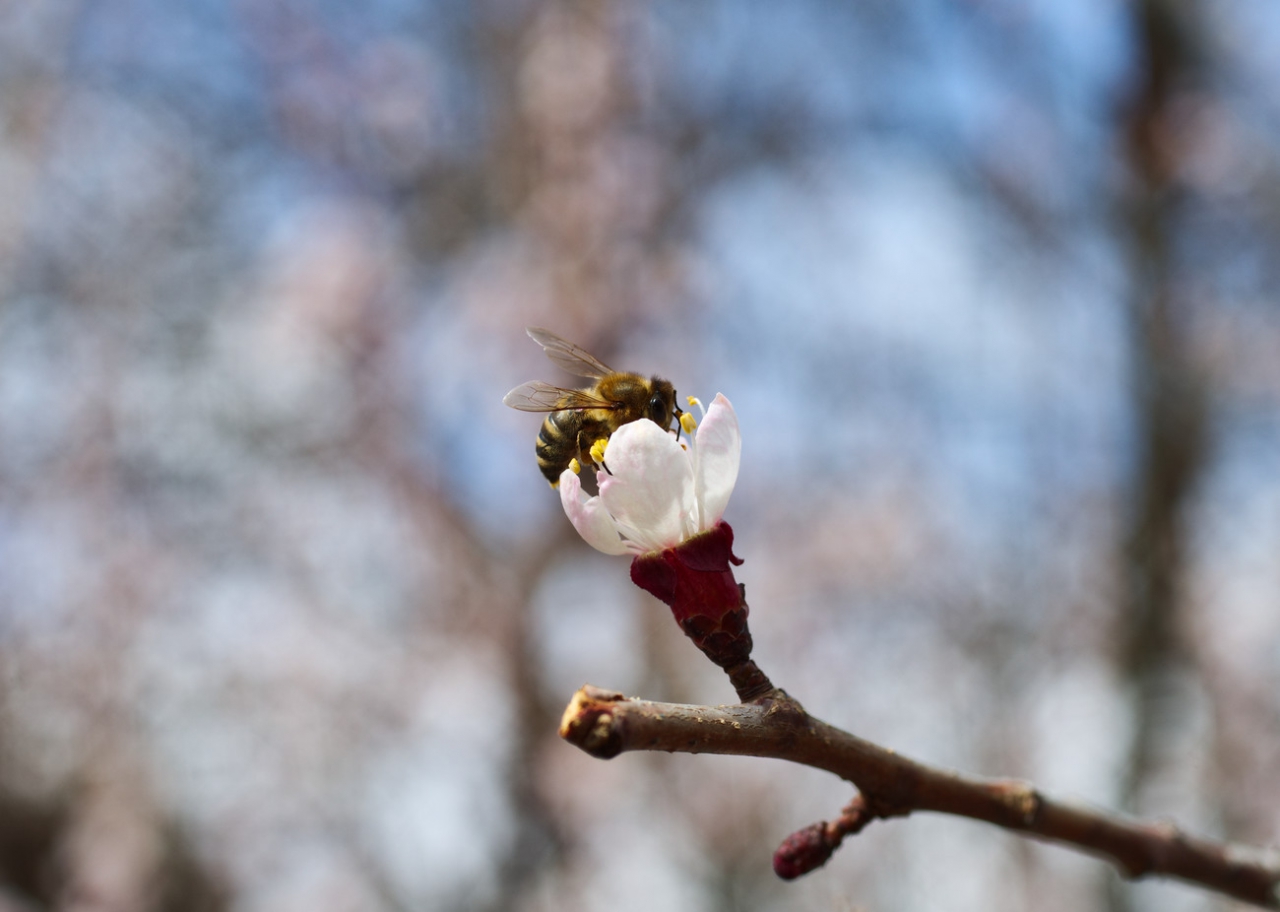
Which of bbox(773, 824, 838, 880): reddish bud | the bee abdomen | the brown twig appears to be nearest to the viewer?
the brown twig

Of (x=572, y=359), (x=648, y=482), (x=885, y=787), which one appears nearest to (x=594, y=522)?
(x=648, y=482)

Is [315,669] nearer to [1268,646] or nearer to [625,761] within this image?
[625,761]

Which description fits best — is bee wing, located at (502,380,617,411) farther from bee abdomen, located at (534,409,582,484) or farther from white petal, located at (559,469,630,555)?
white petal, located at (559,469,630,555)

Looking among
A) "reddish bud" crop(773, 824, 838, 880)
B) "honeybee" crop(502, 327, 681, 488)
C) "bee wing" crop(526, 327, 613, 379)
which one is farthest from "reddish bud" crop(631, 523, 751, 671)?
"bee wing" crop(526, 327, 613, 379)

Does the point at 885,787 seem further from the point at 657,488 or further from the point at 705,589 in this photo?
the point at 657,488

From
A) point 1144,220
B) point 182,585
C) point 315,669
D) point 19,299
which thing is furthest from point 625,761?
point 19,299

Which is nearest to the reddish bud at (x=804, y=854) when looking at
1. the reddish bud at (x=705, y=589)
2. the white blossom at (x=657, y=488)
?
the reddish bud at (x=705, y=589)
